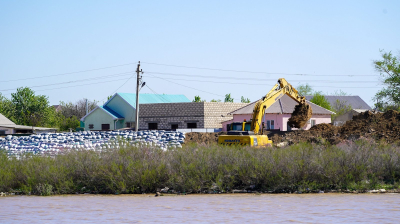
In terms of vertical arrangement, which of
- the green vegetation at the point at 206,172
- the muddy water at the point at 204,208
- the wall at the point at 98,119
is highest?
the wall at the point at 98,119

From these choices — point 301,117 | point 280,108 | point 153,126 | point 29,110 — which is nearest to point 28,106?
point 29,110

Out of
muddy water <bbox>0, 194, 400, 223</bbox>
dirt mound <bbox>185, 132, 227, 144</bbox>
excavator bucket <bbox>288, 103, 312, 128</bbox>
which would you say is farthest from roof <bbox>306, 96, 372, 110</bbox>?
muddy water <bbox>0, 194, 400, 223</bbox>

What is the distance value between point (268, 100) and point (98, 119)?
1458 inches

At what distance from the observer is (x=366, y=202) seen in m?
14.6

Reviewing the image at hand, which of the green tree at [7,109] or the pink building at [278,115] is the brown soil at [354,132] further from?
the green tree at [7,109]

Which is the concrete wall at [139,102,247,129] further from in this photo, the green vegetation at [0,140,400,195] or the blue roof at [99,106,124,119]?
the green vegetation at [0,140,400,195]

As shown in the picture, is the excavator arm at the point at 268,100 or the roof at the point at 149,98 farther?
the roof at the point at 149,98

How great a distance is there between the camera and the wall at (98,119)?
6092 cm

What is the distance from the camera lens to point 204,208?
1392 centimetres

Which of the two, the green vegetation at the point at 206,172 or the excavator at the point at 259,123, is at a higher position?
the excavator at the point at 259,123

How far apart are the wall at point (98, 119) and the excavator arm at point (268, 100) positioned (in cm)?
3310

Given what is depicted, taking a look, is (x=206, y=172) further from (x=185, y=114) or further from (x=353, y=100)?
(x=353, y=100)

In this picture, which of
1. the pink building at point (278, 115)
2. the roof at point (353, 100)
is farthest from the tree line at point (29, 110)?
the roof at point (353, 100)

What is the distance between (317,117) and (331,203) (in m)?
42.2
